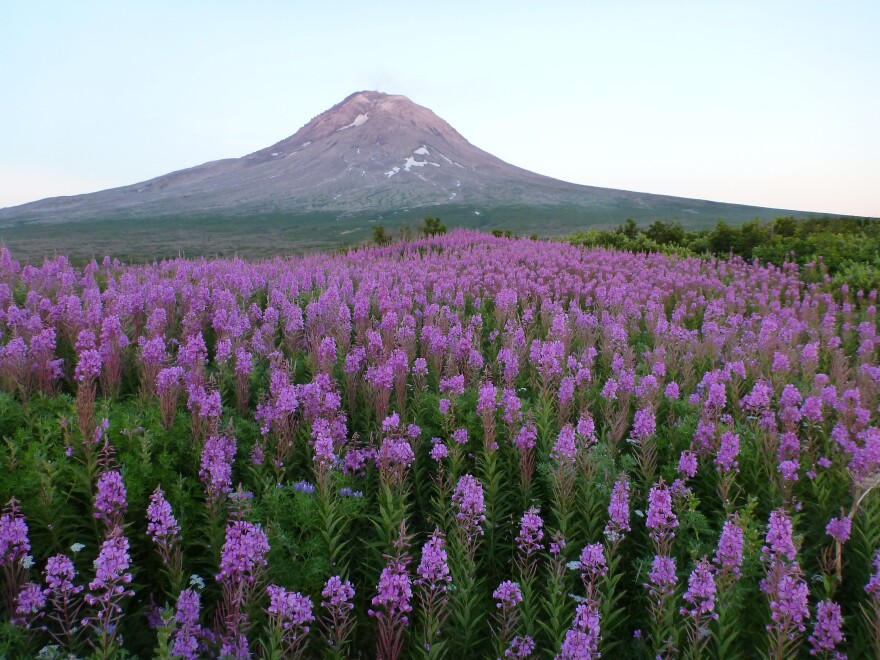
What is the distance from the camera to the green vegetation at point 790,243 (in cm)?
1675

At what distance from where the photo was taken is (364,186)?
5517 inches

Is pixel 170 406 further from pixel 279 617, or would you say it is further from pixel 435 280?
pixel 435 280

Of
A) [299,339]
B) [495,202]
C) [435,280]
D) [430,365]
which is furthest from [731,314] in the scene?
[495,202]

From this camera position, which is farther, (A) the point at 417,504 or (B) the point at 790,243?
(B) the point at 790,243

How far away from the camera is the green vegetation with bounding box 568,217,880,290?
16.8 metres

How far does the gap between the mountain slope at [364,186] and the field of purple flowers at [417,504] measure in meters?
113

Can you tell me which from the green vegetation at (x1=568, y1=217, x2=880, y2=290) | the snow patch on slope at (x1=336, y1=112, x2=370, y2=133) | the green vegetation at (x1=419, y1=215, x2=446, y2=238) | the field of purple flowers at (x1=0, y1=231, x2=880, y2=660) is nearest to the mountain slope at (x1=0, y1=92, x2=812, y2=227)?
the snow patch on slope at (x1=336, y1=112, x2=370, y2=133)

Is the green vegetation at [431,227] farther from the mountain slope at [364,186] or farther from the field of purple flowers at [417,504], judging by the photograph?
the mountain slope at [364,186]

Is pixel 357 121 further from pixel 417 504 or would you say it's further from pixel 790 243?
pixel 417 504

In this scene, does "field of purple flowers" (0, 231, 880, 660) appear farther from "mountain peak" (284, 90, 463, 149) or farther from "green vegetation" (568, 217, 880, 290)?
"mountain peak" (284, 90, 463, 149)

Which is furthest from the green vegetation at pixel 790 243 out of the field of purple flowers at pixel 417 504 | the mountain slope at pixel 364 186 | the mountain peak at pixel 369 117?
the mountain peak at pixel 369 117

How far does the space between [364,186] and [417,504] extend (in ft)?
468

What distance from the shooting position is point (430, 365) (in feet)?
22.0

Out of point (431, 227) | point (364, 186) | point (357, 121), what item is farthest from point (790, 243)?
point (357, 121)
